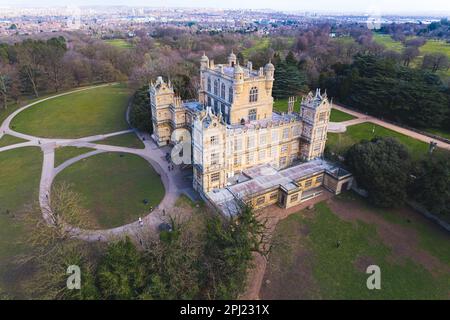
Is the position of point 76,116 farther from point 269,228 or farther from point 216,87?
point 269,228

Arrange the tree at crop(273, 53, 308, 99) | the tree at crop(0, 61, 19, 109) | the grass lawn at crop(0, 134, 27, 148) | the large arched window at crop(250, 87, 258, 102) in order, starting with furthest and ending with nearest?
the tree at crop(273, 53, 308, 99) → the tree at crop(0, 61, 19, 109) → the grass lawn at crop(0, 134, 27, 148) → the large arched window at crop(250, 87, 258, 102)

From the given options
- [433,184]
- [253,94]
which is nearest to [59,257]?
[253,94]

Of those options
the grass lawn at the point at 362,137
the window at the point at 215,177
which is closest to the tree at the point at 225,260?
the window at the point at 215,177

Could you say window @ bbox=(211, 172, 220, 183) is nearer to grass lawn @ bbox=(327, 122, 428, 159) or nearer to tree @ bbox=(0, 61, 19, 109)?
grass lawn @ bbox=(327, 122, 428, 159)

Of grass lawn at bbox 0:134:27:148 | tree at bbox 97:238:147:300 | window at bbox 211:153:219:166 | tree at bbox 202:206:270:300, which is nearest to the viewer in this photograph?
tree at bbox 97:238:147:300

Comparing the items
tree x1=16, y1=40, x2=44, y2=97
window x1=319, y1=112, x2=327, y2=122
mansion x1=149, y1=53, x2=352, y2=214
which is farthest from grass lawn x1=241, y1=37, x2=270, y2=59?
window x1=319, y1=112, x2=327, y2=122

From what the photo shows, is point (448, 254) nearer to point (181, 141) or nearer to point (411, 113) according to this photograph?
point (411, 113)

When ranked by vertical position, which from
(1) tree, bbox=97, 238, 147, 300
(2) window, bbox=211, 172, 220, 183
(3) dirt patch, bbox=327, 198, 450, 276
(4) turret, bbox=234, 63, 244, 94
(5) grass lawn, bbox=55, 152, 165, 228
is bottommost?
(5) grass lawn, bbox=55, 152, 165, 228

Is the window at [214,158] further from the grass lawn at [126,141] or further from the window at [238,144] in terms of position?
the grass lawn at [126,141]

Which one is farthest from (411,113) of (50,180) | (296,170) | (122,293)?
(50,180)
